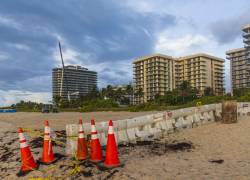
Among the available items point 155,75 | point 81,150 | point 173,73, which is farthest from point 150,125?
point 173,73

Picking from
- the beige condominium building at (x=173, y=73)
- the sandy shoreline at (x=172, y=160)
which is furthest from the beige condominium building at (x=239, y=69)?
the sandy shoreline at (x=172, y=160)

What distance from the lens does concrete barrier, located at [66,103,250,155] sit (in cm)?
611

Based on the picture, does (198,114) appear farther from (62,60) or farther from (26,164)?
(62,60)

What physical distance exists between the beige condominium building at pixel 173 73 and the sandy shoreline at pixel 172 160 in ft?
424

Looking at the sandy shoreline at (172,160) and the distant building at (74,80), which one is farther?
the distant building at (74,80)

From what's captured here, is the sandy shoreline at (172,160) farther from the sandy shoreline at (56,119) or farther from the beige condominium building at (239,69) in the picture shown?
the beige condominium building at (239,69)

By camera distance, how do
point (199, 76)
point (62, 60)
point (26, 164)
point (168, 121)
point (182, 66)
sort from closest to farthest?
point (26, 164), point (168, 121), point (62, 60), point (199, 76), point (182, 66)

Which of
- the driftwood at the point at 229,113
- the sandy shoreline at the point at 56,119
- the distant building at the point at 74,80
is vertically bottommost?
the sandy shoreline at the point at 56,119

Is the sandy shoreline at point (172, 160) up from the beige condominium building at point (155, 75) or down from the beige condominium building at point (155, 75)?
down

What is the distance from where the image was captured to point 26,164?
518 centimetres

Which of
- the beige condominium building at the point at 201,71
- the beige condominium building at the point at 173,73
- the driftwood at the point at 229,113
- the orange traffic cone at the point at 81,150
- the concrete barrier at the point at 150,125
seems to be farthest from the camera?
the beige condominium building at the point at 201,71

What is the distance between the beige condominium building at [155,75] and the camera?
144250 mm

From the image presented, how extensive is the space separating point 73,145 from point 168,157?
224 cm

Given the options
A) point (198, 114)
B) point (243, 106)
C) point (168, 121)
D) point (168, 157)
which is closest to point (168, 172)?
point (168, 157)
